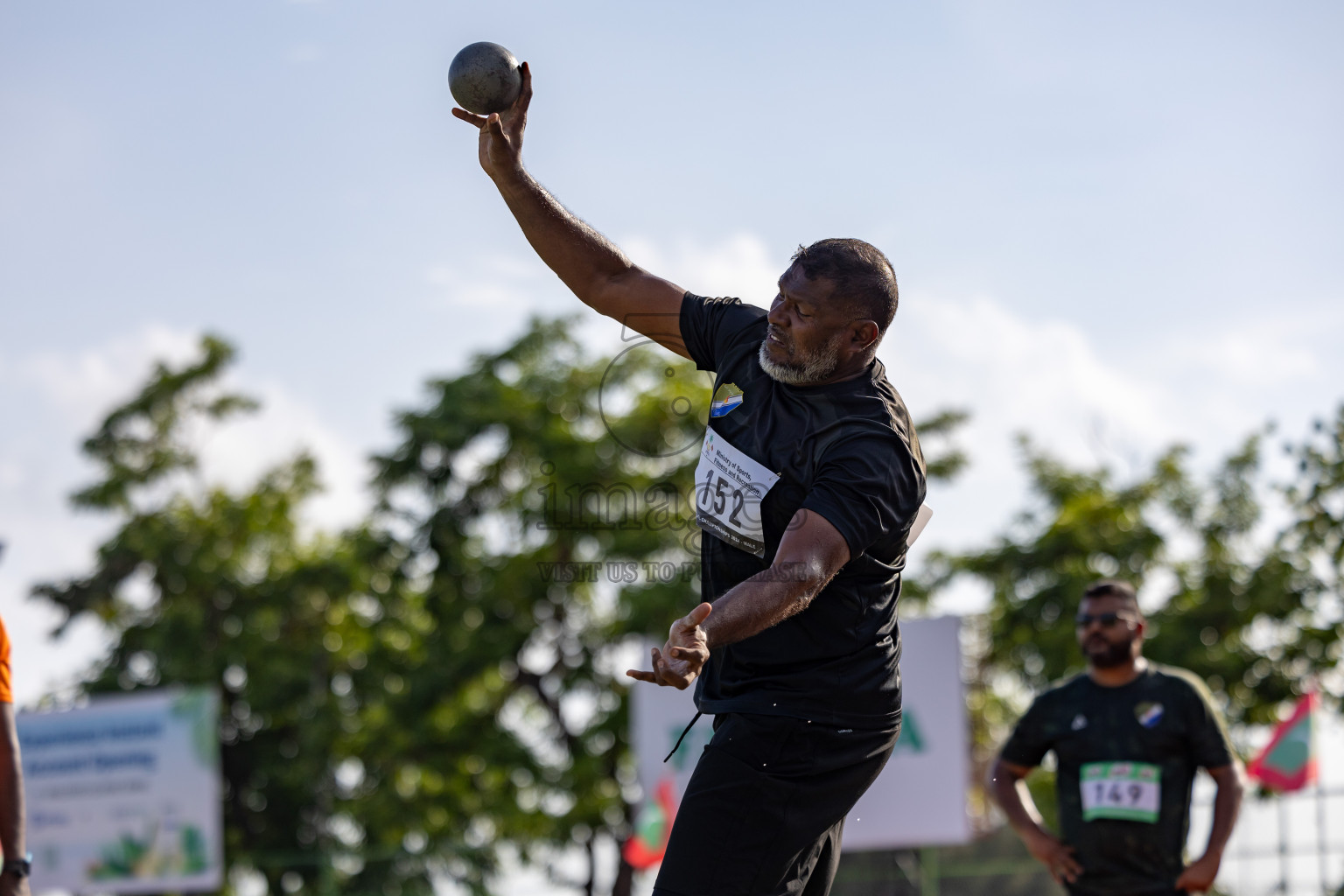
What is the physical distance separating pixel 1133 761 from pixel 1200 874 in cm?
53

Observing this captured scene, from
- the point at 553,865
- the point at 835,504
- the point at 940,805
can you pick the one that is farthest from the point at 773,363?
the point at 553,865

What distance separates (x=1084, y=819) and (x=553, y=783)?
14418mm

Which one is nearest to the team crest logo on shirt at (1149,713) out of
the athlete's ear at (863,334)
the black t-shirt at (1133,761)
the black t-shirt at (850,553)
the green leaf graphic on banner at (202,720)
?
the black t-shirt at (1133,761)

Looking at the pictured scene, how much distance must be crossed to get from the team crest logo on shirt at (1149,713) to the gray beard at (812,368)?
3675 mm

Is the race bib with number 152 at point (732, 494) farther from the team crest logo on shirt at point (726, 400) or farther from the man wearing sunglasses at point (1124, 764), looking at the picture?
the man wearing sunglasses at point (1124, 764)

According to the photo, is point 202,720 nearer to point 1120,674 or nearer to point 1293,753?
point 1293,753

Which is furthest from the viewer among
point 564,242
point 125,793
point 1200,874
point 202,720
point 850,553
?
point 125,793

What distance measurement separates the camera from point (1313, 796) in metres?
15.4

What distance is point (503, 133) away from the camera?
3.96m

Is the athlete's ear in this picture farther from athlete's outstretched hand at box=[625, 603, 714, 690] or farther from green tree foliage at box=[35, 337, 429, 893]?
green tree foliage at box=[35, 337, 429, 893]

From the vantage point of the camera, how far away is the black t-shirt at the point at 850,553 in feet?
11.1

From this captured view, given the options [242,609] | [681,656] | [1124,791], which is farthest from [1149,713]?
[242,609]

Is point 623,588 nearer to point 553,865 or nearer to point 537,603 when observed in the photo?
point 537,603

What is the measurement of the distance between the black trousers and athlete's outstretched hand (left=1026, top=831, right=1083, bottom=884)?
337cm
